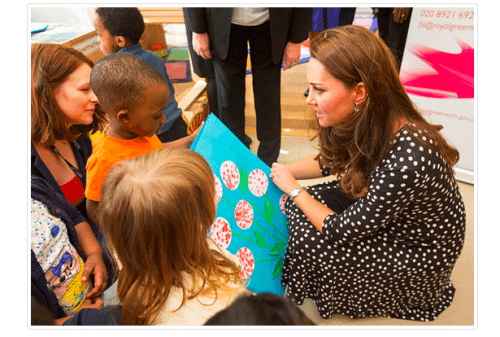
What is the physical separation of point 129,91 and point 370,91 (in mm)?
766

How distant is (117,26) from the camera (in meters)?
1.67

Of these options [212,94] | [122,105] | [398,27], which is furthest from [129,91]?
[398,27]

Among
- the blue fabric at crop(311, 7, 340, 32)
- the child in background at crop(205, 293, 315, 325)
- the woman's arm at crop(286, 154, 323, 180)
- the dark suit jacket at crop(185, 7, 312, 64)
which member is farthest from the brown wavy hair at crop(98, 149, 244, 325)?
the blue fabric at crop(311, 7, 340, 32)

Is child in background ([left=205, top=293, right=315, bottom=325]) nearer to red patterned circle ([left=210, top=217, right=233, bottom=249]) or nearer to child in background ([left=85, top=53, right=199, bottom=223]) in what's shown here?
red patterned circle ([left=210, top=217, right=233, bottom=249])

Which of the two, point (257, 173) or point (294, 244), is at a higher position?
point (257, 173)

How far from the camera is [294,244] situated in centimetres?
128

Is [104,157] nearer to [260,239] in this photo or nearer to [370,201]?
[260,239]

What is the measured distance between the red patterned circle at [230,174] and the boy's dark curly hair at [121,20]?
0.90m

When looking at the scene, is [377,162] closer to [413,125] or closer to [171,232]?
[413,125]

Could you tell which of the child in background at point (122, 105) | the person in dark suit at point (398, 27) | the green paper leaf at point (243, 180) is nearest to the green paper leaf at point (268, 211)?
the green paper leaf at point (243, 180)
